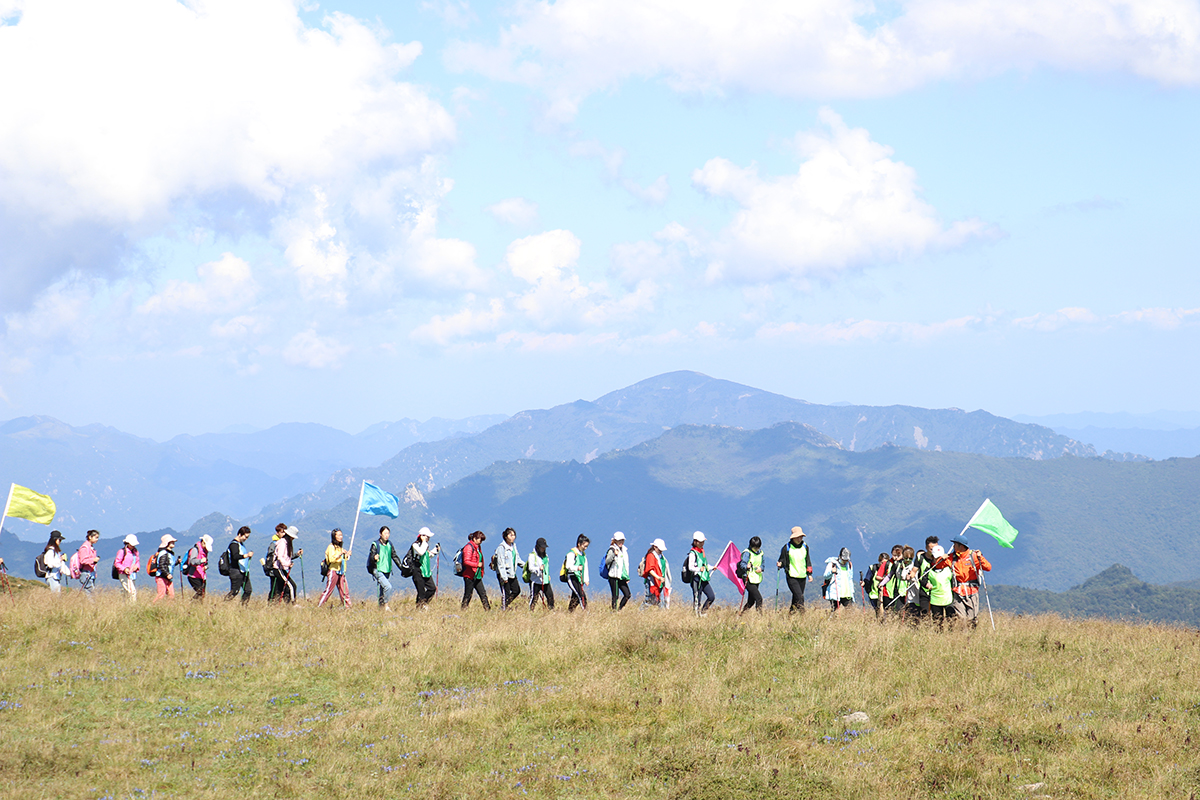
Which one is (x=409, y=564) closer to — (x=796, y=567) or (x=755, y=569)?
(x=755, y=569)

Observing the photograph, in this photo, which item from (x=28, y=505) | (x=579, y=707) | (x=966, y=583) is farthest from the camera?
(x=28, y=505)

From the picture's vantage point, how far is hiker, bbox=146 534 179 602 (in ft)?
64.5

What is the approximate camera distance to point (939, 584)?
658 inches

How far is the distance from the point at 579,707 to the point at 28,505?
15474 millimetres

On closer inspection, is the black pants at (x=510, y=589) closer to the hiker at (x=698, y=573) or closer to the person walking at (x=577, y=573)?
the person walking at (x=577, y=573)

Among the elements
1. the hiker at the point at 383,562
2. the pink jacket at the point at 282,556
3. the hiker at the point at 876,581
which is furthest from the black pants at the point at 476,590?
the hiker at the point at 876,581

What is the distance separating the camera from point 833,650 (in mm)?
14422

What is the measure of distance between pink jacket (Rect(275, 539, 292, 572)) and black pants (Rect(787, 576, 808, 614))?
1050 centimetres

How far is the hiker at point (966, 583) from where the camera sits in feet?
54.4

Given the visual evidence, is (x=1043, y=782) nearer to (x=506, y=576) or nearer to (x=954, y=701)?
(x=954, y=701)

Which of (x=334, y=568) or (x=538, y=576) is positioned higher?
(x=334, y=568)

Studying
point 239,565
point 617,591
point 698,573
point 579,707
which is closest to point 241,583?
point 239,565

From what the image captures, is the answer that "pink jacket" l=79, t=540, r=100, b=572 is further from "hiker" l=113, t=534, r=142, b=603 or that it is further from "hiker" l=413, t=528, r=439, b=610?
"hiker" l=413, t=528, r=439, b=610

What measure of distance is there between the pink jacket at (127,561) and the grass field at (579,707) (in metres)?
1.77
